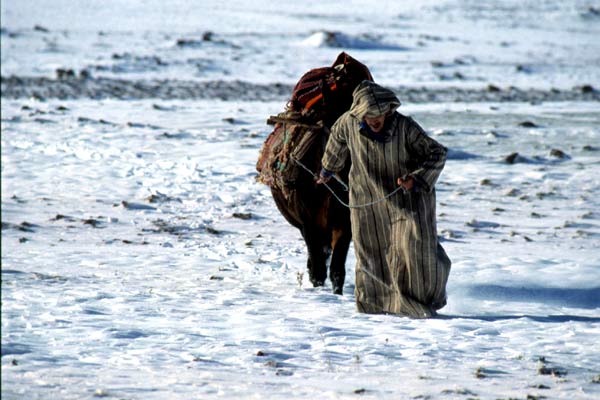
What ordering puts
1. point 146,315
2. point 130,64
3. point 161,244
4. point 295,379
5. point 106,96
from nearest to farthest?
point 295,379, point 146,315, point 161,244, point 106,96, point 130,64

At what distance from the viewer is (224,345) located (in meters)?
5.09

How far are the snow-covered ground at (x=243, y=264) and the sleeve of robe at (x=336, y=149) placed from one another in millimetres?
784

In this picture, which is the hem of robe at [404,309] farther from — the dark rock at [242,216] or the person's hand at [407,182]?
the dark rock at [242,216]

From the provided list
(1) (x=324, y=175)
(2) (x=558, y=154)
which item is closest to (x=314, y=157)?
(1) (x=324, y=175)

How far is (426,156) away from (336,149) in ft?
1.77

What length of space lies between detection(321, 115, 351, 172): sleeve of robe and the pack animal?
0.90 feet

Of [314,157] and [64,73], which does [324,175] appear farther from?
[64,73]

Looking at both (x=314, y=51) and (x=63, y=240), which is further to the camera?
(x=314, y=51)

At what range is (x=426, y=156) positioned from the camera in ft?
18.3

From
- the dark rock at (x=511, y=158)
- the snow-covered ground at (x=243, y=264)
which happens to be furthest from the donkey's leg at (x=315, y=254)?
the dark rock at (x=511, y=158)

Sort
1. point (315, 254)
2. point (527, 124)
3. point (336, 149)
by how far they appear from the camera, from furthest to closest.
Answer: point (527, 124) → point (315, 254) → point (336, 149)

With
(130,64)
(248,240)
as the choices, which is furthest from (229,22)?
(248,240)

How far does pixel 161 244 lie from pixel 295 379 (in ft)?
12.4

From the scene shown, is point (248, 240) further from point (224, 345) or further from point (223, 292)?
point (224, 345)
